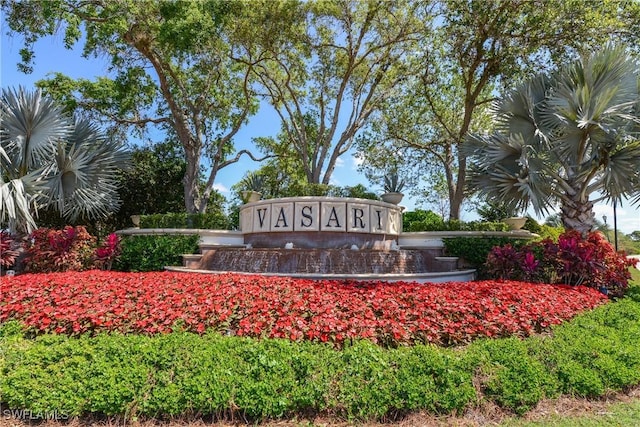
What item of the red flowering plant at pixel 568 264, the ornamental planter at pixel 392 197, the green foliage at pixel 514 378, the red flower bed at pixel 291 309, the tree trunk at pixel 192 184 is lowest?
the green foliage at pixel 514 378

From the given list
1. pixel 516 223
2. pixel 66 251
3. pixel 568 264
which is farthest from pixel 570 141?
pixel 66 251

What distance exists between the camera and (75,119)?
1106 cm

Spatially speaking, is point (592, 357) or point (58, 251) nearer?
point (592, 357)

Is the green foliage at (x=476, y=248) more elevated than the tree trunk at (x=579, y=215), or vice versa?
the tree trunk at (x=579, y=215)

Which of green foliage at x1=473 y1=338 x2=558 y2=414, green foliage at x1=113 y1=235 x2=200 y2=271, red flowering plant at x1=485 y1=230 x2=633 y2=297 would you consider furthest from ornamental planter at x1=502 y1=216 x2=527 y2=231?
green foliage at x1=113 y1=235 x2=200 y2=271

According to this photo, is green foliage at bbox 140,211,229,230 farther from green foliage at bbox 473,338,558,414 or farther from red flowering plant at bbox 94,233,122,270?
green foliage at bbox 473,338,558,414

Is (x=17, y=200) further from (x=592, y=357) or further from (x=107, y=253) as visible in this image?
(x=592, y=357)

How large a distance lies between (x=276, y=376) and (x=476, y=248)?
778 cm

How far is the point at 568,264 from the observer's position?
7.27m

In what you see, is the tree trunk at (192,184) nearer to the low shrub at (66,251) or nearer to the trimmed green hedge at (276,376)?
the low shrub at (66,251)

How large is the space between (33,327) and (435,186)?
69.3ft

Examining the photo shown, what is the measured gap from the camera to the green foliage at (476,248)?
923 centimetres

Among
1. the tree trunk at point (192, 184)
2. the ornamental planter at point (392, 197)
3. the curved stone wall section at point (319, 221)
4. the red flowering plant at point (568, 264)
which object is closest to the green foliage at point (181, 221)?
the tree trunk at point (192, 184)

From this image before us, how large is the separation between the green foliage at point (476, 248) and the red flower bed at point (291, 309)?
135 inches
